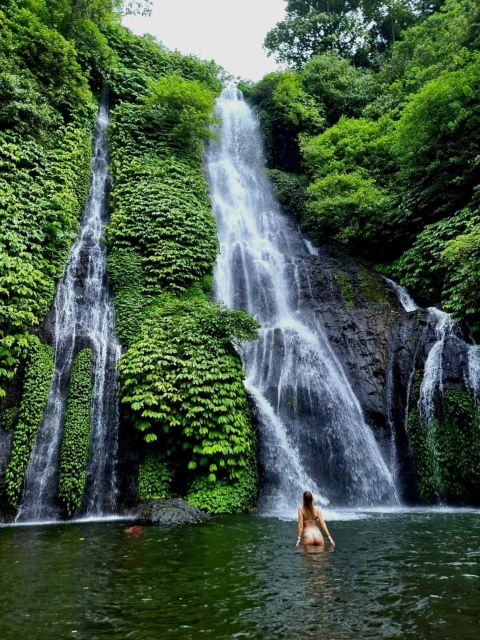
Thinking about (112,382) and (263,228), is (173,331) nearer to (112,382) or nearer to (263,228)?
(112,382)

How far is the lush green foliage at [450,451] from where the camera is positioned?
37.3 feet

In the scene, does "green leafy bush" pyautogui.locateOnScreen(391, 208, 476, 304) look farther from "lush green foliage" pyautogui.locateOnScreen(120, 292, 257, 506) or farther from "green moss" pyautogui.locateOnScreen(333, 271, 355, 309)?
"lush green foliage" pyautogui.locateOnScreen(120, 292, 257, 506)

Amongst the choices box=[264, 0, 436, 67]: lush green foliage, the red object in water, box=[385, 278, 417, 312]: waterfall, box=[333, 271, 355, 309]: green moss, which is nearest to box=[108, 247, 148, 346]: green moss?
the red object in water

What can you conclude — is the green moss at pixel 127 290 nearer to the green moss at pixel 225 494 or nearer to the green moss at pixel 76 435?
the green moss at pixel 76 435

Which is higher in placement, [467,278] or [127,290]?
[127,290]

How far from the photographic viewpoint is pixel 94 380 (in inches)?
473

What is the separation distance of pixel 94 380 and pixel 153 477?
9.69 ft

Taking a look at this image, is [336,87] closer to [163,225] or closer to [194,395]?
[163,225]

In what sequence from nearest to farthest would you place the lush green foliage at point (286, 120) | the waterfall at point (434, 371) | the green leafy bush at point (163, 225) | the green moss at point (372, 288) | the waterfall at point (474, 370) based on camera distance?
the waterfall at point (474, 370)
the waterfall at point (434, 371)
the green leafy bush at point (163, 225)
the green moss at point (372, 288)
the lush green foliage at point (286, 120)

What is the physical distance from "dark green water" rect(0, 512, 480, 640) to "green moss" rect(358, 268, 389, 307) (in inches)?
376

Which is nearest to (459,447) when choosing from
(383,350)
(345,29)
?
(383,350)

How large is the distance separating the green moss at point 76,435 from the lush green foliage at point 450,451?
8326mm

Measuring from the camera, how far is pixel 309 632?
148 inches

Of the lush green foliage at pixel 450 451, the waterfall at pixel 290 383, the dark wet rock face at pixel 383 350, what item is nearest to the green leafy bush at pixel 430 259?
the dark wet rock face at pixel 383 350
